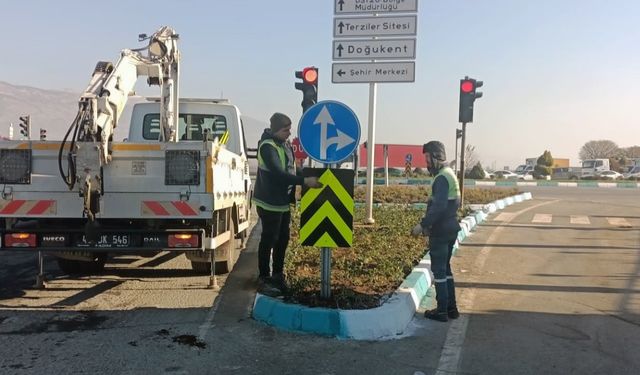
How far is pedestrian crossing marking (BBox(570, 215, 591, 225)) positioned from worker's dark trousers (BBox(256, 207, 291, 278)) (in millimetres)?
11583

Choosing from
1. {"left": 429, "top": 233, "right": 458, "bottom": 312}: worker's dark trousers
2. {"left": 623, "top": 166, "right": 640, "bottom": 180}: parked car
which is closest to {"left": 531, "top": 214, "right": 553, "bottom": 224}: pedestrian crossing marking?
{"left": 429, "top": 233, "right": 458, "bottom": 312}: worker's dark trousers

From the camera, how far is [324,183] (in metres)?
5.87

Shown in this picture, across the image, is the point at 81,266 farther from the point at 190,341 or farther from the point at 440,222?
the point at 440,222

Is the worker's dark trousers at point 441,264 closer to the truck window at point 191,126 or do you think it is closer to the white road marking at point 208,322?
the white road marking at point 208,322

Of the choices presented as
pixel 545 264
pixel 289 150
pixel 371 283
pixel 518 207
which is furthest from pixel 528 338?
pixel 518 207

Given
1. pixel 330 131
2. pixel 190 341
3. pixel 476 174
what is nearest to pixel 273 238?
pixel 330 131

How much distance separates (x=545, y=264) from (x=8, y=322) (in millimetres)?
7662

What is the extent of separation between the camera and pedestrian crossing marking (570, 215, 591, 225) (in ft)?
51.5

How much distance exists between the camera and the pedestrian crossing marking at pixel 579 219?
15695mm

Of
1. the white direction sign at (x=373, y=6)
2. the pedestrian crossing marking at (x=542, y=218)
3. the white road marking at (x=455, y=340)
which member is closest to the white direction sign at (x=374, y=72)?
the white direction sign at (x=373, y=6)

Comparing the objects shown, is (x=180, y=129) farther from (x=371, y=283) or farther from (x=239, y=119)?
(x=371, y=283)

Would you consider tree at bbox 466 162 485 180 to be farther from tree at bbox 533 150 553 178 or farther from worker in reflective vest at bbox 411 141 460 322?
worker in reflective vest at bbox 411 141 460 322

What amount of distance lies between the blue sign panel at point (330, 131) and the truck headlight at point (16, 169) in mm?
3015

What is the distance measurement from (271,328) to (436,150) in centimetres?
249
